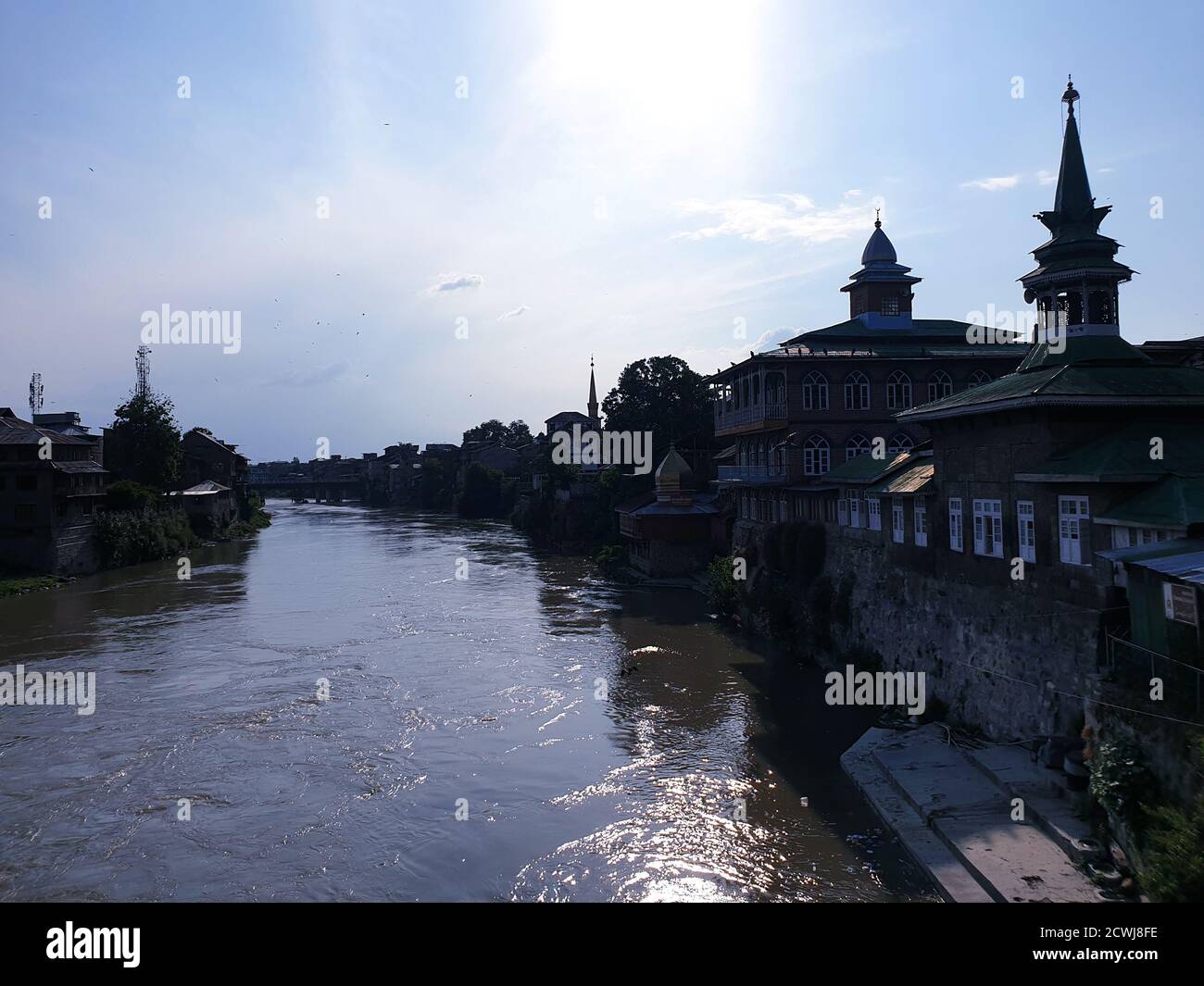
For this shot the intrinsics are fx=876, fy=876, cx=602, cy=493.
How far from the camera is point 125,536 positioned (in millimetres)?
60125

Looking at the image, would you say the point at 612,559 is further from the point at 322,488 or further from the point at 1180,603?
the point at 322,488

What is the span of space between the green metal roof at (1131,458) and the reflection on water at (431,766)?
755 centimetres

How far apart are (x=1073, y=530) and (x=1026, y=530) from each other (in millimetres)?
1482

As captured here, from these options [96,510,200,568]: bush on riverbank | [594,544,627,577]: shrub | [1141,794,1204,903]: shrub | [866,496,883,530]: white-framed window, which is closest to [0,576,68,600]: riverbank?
[96,510,200,568]: bush on riverbank

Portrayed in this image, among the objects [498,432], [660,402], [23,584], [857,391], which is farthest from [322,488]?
[857,391]

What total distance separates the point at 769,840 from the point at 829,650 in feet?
43.6

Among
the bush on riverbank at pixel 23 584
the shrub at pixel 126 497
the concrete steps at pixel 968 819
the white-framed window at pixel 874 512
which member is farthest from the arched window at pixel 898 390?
the shrub at pixel 126 497

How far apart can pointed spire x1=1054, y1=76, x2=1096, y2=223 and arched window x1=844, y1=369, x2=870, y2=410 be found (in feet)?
45.5

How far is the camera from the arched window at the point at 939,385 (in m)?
36.0

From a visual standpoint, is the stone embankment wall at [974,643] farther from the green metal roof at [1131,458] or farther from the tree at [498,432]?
the tree at [498,432]

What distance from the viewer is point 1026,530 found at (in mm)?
18203

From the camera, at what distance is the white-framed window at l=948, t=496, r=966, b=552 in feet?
69.2

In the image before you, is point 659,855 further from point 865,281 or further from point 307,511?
point 307,511

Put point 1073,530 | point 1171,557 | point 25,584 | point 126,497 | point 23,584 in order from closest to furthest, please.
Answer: point 1171,557 < point 1073,530 < point 23,584 < point 25,584 < point 126,497
